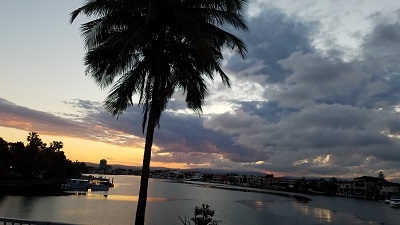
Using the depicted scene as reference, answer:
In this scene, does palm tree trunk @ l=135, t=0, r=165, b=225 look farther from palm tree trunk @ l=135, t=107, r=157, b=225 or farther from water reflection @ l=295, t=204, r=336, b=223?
water reflection @ l=295, t=204, r=336, b=223

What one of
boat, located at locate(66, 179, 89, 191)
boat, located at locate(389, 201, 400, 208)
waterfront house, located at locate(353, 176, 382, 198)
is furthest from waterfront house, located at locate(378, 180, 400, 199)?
boat, located at locate(66, 179, 89, 191)

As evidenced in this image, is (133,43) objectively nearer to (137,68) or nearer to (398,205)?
(137,68)

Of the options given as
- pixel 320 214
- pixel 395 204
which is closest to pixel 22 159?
pixel 320 214

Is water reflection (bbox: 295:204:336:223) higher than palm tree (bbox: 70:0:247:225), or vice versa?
palm tree (bbox: 70:0:247:225)

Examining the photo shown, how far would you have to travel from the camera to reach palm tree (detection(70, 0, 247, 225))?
12.9 meters

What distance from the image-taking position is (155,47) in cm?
1391

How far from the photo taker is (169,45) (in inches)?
555

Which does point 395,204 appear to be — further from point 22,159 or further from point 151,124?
point 151,124

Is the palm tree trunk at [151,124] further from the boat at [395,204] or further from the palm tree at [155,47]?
the boat at [395,204]

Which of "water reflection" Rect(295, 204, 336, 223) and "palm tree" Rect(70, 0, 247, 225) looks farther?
"water reflection" Rect(295, 204, 336, 223)

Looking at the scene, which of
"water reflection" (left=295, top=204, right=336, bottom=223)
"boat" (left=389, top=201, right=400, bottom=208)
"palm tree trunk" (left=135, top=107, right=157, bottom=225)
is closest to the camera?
"palm tree trunk" (left=135, top=107, right=157, bottom=225)

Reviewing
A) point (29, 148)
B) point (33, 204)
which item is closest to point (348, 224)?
point (33, 204)

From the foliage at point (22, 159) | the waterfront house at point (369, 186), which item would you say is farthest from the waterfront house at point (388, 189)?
Result: the foliage at point (22, 159)

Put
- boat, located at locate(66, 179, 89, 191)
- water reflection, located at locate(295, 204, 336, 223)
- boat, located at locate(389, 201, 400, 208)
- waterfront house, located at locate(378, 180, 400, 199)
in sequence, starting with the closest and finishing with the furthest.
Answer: water reflection, located at locate(295, 204, 336, 223) < boat, located at locate(66, 179, 89, 191) < boat, located at locate(389, 201, 400, 208) < waterfront house, located at locate(378, 180, 400, 199)
